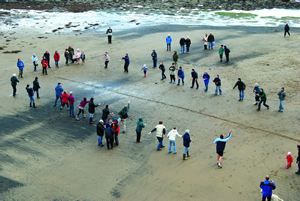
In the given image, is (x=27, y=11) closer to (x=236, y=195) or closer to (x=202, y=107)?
(x=202, y=107)

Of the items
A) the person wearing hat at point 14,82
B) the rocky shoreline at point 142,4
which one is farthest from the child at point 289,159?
the rocky shoreline at point 142,4

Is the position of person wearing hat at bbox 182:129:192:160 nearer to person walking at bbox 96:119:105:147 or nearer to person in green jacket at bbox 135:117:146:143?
person in green jacket at bbox 135:117:146:143

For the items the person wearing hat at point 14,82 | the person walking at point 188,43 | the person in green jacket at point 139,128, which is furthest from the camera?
the person walking at point 188,43

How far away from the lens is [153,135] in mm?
15188

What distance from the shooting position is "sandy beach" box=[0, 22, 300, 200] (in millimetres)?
11352

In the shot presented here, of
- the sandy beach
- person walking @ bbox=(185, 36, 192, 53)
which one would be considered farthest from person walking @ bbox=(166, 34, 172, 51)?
person walking @ bbox=(185, 36, 192, 53)

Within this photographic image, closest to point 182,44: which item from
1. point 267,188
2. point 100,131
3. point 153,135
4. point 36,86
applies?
point 36,86

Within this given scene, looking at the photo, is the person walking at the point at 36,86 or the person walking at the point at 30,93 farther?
the person walking at the point at 36,86

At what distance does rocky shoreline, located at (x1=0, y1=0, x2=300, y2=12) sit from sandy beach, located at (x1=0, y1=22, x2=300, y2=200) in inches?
910

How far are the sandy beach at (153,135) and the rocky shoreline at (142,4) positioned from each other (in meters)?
23.1

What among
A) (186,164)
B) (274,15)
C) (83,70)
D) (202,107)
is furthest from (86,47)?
(274,15)

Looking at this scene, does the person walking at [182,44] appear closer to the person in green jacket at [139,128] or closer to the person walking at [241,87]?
the person walking at [241,87]

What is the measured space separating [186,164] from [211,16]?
3348 centimetres

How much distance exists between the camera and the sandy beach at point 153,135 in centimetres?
1135
